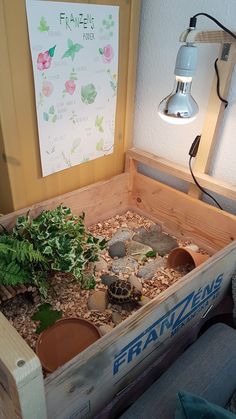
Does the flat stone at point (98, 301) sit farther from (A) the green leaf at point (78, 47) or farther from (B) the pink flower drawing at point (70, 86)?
(A) the green leaf at point (78, 47)

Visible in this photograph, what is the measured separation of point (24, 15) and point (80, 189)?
2.03ft

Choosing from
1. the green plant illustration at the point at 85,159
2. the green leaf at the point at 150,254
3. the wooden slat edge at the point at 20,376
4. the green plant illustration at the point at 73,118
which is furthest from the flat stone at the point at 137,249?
the wooden slat edge at the point at 20,376

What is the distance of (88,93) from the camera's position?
122cm

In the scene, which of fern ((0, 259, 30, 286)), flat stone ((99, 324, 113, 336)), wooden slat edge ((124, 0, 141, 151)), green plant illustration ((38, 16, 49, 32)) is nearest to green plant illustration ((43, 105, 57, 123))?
green plant illustration ((38, 16, 49, 32))

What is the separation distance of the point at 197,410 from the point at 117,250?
2.31 feet

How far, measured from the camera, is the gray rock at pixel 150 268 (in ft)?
4.04

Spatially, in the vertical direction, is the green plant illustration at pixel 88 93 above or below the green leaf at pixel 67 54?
below

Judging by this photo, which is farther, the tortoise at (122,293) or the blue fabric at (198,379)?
the tortoise at (122,293)

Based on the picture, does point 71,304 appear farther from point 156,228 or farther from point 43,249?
point 156,228

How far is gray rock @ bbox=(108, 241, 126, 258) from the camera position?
130 centimetres

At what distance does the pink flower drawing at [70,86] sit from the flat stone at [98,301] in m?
0.68

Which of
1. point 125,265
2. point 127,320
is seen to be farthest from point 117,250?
point 127,320

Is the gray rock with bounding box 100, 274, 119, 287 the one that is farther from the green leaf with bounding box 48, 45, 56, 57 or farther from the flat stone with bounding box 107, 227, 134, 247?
the green leaf with bounding box 48, 45, 56, 57

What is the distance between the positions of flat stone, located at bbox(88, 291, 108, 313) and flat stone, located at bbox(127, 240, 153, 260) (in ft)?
0.80
